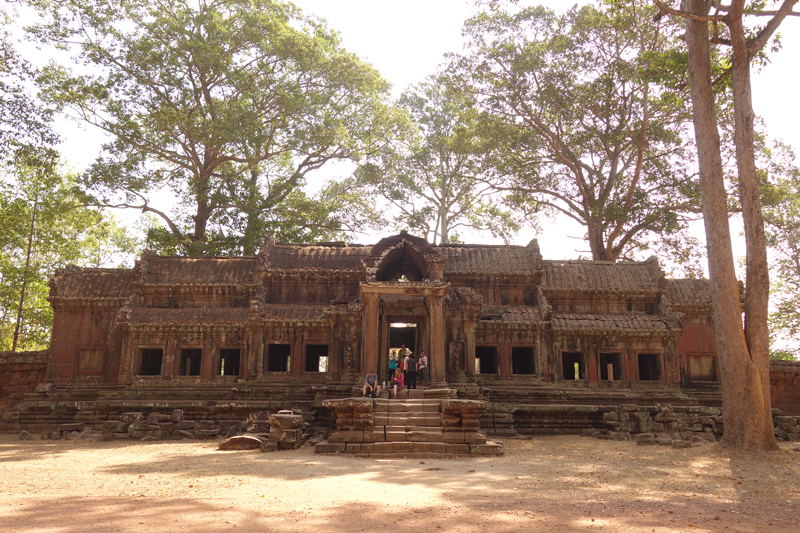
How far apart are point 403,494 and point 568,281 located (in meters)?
15.0

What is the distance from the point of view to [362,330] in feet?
59.3

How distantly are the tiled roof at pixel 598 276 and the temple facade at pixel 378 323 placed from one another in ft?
0.18

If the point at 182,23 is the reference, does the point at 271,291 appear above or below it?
below

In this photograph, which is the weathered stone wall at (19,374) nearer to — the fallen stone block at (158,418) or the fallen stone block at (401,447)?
the fallen stone block at (158,418)

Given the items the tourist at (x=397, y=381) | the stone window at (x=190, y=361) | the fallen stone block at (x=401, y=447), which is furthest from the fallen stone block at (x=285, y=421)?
the stone window at (x=190, y=361)

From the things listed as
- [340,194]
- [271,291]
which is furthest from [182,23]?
[271,291]

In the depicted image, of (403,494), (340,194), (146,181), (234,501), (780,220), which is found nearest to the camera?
(234,501)

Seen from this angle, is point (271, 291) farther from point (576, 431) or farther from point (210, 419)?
point (576, 431)

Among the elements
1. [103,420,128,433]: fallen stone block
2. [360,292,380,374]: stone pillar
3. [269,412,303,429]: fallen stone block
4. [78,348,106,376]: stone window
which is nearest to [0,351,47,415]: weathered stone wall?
[78,348,106,376]: stone window

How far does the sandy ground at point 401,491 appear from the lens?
6355 millimetres

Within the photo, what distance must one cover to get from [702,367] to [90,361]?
75.7 ft

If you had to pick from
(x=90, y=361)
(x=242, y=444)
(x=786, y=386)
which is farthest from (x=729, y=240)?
(x=90, y=361)

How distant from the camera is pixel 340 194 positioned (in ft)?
103

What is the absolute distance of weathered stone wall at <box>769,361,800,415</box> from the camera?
20984mm
